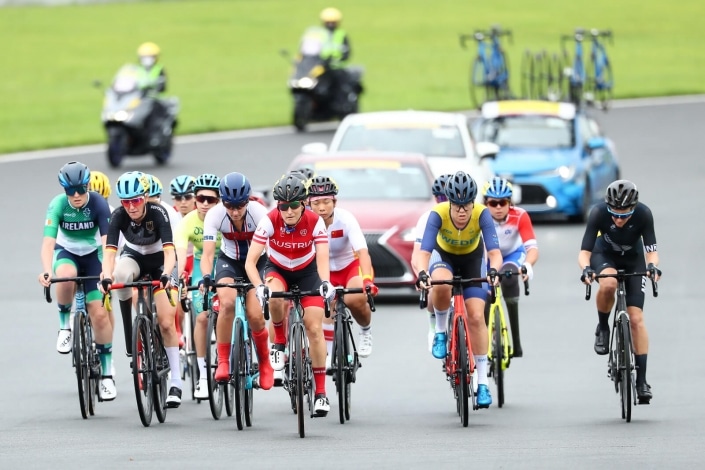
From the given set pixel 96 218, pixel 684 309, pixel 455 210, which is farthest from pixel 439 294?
pixel 684 309

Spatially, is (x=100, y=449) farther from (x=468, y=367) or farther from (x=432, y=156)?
(x=432, y=156)

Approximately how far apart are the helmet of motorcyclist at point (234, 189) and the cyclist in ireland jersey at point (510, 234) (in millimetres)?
2800

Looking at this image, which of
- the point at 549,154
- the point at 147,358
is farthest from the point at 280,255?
the point at 549,154

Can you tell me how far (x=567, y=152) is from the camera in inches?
1086

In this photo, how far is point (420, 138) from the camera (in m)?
24.4

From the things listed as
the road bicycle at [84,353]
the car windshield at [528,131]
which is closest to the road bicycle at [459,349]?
the road bicycle at [84,353]

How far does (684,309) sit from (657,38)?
39.3 metres

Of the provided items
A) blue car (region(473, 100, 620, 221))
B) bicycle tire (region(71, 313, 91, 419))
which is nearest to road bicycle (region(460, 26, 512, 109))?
blue car (region(473, 100, 620, 221))

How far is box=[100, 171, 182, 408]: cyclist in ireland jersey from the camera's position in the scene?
1339 centimetres

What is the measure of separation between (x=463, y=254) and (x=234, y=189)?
1.97 m

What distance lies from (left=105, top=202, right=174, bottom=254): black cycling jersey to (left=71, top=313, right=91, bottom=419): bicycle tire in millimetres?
694

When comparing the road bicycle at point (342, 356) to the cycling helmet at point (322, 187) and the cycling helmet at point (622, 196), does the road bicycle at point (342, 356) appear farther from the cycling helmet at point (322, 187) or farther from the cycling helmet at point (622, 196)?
the cycling helmet at point (622, 196)

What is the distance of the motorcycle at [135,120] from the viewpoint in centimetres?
3103

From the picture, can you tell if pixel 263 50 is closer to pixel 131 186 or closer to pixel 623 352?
pixel 131 186
